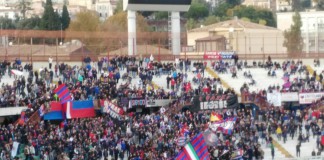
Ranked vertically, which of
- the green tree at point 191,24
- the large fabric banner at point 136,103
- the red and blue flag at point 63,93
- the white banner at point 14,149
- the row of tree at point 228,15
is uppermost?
the row of tree at point 228,15

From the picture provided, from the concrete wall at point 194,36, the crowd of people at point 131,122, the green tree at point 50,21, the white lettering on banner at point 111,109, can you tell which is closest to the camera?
the crowd of people at point 131,122

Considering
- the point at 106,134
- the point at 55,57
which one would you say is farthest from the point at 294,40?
the point at 106,134

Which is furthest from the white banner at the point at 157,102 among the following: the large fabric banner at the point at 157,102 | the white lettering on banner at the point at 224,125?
the white lettering on banner at the point at 224,125

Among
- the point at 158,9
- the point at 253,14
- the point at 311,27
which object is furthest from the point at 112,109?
the point at 253,14

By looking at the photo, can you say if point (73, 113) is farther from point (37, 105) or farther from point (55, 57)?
point (55, 57)

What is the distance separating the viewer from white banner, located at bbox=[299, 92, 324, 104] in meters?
45.5

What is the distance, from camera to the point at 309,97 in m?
45.6

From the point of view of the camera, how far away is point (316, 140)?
40656 mm

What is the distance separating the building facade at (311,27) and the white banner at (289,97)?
41.4m

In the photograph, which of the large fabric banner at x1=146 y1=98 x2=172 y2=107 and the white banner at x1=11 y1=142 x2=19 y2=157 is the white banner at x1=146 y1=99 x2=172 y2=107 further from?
the white banner at x1=11 y1=142 x2=19 y2=157

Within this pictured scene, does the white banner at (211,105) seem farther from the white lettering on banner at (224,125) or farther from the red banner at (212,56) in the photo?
the red banner at (212,56)

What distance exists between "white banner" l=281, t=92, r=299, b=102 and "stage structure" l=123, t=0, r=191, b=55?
10.5 metres

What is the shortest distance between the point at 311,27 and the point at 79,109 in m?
55.0

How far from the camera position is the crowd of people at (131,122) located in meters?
36.1
